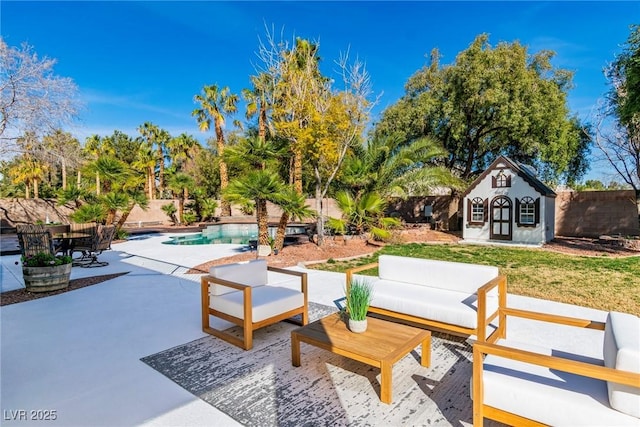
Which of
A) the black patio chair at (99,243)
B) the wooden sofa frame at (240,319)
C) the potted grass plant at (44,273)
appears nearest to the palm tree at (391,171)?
the black patio chair at (99,243)

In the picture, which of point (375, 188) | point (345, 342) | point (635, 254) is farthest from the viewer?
point (375, 188)

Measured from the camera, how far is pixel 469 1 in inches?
408

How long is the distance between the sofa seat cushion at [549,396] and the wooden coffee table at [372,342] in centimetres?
67

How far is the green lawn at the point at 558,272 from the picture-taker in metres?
5.23

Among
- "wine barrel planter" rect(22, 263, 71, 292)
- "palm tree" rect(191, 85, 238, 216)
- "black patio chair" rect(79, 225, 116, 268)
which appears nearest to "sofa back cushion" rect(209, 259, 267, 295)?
"wine barrel planter" rect(22, 263, 71, 292)

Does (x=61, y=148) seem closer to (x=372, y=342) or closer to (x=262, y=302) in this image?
(x=262, y=302)

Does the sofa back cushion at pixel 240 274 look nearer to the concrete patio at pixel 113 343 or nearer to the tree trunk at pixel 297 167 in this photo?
the concrete patio at pixel 113 343

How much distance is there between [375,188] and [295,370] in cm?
966

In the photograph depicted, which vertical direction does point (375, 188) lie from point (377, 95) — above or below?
below

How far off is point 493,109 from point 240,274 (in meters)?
14.2

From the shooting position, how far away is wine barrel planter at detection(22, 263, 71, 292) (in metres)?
5.62

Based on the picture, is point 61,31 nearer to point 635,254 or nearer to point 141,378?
point 141,378

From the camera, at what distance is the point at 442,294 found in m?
3.89

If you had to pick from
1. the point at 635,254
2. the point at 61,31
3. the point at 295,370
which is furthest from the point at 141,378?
the point at 635,254
